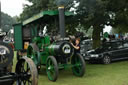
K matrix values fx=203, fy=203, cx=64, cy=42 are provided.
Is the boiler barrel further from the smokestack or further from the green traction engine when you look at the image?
the smokestack

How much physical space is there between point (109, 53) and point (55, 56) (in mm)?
3764

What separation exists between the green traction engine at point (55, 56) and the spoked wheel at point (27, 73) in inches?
63.9

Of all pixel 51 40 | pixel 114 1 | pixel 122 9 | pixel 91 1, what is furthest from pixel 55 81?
pixel 122 9

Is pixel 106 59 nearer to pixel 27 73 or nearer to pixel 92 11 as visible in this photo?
pixel 92 11

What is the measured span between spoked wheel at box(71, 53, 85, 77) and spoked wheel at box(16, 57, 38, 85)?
247 cm

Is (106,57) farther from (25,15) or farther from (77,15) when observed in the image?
(25,15)

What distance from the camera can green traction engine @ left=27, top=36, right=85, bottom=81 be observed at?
626 cm

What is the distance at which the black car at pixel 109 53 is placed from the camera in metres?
9.53

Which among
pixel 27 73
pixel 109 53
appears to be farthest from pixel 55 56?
pixel 109 53

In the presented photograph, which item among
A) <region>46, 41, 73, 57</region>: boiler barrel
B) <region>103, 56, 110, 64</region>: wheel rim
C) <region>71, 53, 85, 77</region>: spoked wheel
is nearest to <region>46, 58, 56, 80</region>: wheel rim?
<region>46, 41, 73, 57</region>: boiler barrel

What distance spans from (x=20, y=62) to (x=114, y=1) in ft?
24.3

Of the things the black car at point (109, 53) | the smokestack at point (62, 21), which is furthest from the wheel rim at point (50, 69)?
the black car at point (109, 53)

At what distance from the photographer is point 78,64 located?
680 cm

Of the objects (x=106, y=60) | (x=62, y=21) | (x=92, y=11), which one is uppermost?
(x=92, y=11)
